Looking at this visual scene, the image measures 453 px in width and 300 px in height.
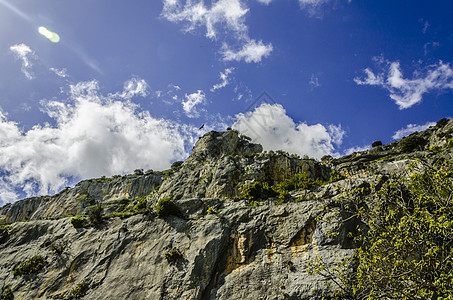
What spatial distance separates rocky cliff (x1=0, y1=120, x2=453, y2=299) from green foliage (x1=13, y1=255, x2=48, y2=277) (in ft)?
0.46

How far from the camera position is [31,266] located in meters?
32.9

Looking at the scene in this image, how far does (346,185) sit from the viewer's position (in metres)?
28.7

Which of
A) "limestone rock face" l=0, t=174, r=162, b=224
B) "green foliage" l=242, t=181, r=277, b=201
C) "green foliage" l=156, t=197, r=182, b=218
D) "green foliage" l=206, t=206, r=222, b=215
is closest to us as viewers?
"green foliage" l=206, t=206, r=222, b=215

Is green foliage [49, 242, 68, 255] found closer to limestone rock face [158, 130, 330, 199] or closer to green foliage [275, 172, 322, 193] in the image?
limestone rock face [158, 130, 330, 199]

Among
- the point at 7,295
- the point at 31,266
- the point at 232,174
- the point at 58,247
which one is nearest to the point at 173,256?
the point at 232,174

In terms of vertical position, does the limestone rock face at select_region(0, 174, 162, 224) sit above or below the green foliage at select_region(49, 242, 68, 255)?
above

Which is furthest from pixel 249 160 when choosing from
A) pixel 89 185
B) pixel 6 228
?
pixel 89 185

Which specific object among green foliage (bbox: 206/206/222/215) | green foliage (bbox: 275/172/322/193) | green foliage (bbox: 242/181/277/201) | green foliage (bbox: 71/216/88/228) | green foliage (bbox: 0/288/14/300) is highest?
green foliage (bbox: 275/172/322/193)

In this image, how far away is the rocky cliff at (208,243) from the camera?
936 inches

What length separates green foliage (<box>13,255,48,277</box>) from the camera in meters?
32.4

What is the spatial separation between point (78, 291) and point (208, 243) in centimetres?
1520

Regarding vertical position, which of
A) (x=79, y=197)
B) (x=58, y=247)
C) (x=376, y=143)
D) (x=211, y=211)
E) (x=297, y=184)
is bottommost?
(x=58, y=247)

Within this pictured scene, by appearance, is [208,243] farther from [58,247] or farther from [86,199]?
[86,199]

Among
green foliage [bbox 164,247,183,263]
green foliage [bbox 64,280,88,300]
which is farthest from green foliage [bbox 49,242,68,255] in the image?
green foliage [bbox 164,247,183,263]
